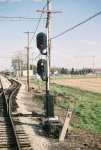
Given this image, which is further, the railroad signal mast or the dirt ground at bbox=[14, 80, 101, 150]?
the railroad signal mast

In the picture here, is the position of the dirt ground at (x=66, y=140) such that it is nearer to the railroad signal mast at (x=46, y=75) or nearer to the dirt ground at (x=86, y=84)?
the railroad signal mast at (x=46, y=75)

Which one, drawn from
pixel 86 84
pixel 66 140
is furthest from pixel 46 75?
pixel 86 84

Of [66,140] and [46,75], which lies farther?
[46,75]

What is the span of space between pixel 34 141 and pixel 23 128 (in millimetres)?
2245

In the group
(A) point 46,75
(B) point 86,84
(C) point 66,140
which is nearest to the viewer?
(C) point 66,140

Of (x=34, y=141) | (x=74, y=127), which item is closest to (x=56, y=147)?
(x=34, y=141)

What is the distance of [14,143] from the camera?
11391mm

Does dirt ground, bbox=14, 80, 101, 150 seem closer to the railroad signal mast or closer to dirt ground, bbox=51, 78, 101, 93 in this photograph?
the railroad signal mast

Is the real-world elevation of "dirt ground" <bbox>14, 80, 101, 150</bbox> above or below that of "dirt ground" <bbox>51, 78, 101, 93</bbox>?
above

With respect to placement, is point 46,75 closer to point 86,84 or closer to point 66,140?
point 66,140

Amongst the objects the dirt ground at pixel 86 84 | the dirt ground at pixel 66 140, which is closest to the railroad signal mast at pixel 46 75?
the dirt ground at pixel 66 140

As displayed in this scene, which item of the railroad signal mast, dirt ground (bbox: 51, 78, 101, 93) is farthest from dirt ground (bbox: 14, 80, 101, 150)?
dirt ground (bbox: 51, 78, 101, 93)

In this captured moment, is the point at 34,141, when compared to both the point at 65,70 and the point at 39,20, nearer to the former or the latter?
the point at 39,20

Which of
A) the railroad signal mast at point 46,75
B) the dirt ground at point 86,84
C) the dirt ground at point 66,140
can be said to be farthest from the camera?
the dirt ground at point 86,84
